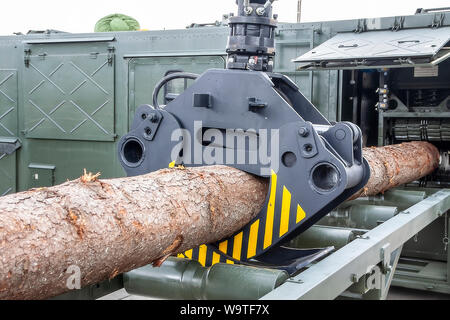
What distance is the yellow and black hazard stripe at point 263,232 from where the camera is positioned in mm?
2787

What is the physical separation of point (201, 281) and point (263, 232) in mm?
531

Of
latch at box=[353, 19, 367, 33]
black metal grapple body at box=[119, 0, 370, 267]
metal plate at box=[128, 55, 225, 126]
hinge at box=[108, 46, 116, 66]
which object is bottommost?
A: black metal grapple body at box=[119, 0, 370, 267]

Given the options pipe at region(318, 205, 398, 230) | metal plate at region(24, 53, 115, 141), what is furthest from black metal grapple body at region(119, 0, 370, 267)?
metal plate at region(24, 53, 115, 141)

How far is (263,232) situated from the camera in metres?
2.92

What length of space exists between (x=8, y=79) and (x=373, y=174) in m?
5.14

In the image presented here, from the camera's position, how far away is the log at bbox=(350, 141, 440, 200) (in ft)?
13.5

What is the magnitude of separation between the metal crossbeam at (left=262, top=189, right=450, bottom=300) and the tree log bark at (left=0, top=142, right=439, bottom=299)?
1.73ft

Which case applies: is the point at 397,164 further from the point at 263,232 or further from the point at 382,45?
the point at 263,232

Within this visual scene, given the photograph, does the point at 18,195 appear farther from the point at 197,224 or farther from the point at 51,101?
the point at 51,101

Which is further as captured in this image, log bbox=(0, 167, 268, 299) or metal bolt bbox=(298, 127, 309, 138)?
metal bolt bbox=(298, 127, 309, 138)

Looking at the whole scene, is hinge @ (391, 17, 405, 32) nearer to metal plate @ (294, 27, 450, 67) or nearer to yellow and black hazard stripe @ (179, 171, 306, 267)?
metal plate @ (294, 27, 450, 67)

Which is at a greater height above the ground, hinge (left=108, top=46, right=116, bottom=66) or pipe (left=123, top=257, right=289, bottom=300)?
hinge (left=108, top=46, right=116, bottom=66)

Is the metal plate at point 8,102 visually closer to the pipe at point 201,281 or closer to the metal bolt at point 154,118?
the metal bolt at point 154,118

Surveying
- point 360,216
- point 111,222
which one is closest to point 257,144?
point 111,222
